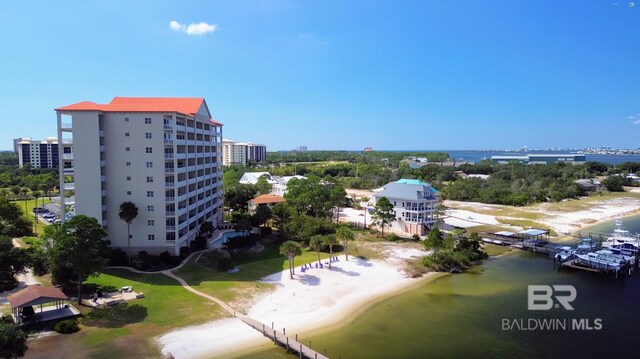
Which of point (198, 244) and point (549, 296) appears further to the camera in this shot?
point (198, 244)

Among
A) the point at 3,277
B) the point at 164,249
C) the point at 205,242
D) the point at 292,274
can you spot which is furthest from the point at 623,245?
the point at 3,277

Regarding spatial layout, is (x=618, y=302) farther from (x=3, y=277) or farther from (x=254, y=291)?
(x=3, y=277)

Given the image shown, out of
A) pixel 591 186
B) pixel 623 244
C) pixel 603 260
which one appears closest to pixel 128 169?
pixel 603 260

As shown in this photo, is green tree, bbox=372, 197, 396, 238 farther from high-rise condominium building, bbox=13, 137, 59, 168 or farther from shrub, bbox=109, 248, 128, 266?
high-rise condominium building, bbox=13, 137, 59, 168

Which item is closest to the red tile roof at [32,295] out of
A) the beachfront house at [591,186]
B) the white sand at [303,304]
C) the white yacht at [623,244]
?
the white sand at [303,304]

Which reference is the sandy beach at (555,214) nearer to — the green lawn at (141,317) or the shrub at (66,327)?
the green lawn at (141,317)

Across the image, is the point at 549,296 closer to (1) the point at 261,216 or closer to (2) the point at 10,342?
(1) the point at 261,216

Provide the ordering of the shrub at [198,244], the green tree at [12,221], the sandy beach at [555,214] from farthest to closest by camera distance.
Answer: the sandy beach at [555,214], the green tree at [12,221], the shrub at [198,244]
